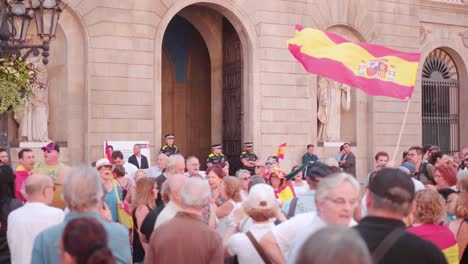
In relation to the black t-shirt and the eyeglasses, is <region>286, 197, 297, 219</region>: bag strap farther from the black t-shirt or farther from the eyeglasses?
the black t-shirt

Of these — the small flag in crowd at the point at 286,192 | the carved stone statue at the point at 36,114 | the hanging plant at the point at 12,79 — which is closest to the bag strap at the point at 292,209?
the small flag in crowd at the point at 286,192

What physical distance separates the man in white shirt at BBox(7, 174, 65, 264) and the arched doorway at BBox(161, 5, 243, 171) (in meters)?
15.9

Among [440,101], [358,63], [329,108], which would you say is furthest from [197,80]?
[358,63]

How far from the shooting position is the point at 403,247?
13.1 feet

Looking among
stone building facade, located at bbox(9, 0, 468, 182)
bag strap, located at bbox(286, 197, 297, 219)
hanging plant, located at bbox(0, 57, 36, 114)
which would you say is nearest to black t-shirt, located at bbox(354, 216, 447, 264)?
bag strap, located at bbox(286, 197, 297, 219)

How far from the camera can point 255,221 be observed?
5.81 metres

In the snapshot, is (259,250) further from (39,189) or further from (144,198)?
(144,198)

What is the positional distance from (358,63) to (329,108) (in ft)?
35.7

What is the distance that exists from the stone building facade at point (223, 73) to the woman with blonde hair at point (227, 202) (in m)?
10.1

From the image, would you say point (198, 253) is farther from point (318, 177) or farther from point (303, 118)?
point (303, 118)

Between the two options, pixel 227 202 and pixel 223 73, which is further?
pixel 223 73

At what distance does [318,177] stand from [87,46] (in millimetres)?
12319

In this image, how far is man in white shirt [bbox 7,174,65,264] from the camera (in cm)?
580

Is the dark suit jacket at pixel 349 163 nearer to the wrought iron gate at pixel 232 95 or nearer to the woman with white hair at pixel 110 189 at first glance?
the wrought iron gate at pixel 232 95
